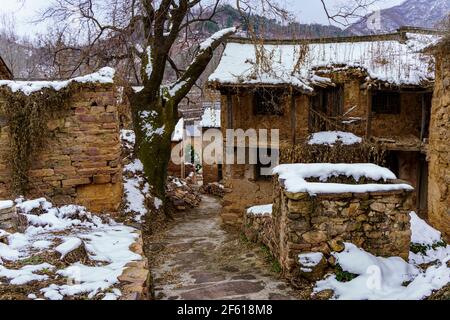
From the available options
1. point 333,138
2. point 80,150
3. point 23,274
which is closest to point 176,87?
point 80,150

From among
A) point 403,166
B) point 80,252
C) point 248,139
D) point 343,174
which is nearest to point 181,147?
point 248,139

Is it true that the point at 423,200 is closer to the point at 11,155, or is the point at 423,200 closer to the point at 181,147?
the point at 11,155

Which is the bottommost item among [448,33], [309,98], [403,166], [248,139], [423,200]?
[423,200]

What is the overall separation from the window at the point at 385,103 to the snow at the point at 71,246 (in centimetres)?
901

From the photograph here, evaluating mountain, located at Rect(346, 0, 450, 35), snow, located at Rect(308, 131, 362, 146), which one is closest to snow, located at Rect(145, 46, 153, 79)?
snow, located at Rect(308, 131, 362, 146)

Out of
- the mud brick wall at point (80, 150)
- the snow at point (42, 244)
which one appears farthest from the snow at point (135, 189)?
the snow at point (42, 244)

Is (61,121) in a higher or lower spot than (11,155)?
higher

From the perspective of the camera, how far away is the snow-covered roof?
10.0 metres

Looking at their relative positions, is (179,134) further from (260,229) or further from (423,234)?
(423,234)

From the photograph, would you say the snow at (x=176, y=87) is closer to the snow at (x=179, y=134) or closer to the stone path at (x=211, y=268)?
the stone path at (x=211, y=268)

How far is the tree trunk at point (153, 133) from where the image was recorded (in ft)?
32.2
